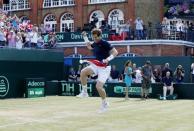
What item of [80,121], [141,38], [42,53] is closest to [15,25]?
[42,53]

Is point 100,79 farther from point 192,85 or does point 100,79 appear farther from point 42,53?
point 42,53

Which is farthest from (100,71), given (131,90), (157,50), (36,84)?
(157,50)

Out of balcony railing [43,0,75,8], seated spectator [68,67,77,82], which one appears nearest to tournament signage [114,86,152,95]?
seated spectator [68,67,77,82]

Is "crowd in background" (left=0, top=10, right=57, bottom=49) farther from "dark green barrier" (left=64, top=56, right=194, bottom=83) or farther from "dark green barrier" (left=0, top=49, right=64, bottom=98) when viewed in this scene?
"dark green barrier" (left=64, top=56, right=194, bottom=83)

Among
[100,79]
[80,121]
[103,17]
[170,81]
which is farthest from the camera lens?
[103,17]

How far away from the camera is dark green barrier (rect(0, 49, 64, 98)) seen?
26.4 metres

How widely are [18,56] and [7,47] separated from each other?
0.80 metres

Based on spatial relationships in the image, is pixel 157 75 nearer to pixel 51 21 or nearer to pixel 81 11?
pixel 81 11

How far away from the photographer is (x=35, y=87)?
27375mm

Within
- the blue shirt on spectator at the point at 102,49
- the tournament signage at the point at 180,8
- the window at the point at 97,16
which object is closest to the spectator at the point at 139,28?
the tournament signage at the point at 180,8

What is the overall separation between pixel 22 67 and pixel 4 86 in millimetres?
2246

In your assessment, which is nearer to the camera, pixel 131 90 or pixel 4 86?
pixel 4 86

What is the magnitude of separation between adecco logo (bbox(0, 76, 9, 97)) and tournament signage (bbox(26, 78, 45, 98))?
1194 mm

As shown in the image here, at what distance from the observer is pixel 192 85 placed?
2588 cm
